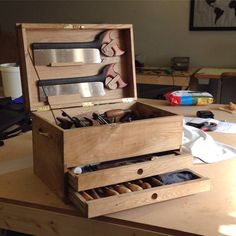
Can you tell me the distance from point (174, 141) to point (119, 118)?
10.7 inches

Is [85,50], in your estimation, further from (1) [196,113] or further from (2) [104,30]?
(1) [196,113]

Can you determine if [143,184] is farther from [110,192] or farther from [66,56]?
[66,56]

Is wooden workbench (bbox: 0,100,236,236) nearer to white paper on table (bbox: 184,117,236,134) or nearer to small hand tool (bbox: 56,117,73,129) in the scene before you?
small hand tool (bbox: 56,117,73,129)

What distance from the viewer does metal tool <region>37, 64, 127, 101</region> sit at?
1184 mm

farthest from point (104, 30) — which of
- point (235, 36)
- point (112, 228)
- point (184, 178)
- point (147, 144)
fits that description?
point (235, 36)

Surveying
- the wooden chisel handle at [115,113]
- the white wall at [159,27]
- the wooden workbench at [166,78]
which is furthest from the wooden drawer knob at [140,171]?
the white wall at [159,27]

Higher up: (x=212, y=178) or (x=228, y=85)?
(x=212, y=178)

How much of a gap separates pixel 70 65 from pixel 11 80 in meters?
0.78

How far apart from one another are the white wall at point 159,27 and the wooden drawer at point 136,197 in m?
3.05

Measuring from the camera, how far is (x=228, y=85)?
3.79 metres

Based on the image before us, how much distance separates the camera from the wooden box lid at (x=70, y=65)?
1.11 metres

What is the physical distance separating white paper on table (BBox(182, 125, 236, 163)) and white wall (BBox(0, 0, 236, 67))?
8.66ft

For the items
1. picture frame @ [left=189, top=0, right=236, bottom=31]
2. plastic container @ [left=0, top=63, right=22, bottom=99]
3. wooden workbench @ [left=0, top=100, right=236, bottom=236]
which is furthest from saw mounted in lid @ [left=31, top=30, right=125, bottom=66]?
picture frame @ [left=189, top=0, right=236, bottom=31]

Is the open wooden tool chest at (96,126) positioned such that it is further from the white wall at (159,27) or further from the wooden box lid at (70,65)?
the white wall at (159,27)
